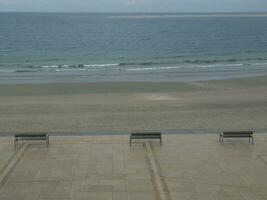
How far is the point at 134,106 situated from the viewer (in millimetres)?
24375

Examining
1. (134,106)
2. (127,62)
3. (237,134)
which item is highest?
(127,62)

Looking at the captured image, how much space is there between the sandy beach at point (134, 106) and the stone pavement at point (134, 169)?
12.3ft

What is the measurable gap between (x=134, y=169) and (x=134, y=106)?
1127cm

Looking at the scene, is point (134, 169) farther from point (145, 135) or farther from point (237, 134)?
point (237, 134)

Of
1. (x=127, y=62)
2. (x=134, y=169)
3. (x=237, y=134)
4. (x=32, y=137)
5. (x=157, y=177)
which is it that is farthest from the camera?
(x=127, y=62)

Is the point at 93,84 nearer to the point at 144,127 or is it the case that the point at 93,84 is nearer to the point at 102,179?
the point at 144,127

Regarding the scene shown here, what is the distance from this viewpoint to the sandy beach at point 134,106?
20.2 metres

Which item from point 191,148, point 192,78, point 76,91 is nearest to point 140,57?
point 192,78

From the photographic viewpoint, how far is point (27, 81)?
34.8m

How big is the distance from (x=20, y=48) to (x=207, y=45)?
29.7 meters

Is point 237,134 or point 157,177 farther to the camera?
point 237,134

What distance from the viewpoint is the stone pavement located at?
11.6 meters

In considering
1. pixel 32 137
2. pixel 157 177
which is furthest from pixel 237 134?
pixel 32 137

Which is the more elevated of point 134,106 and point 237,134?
point 134,106
